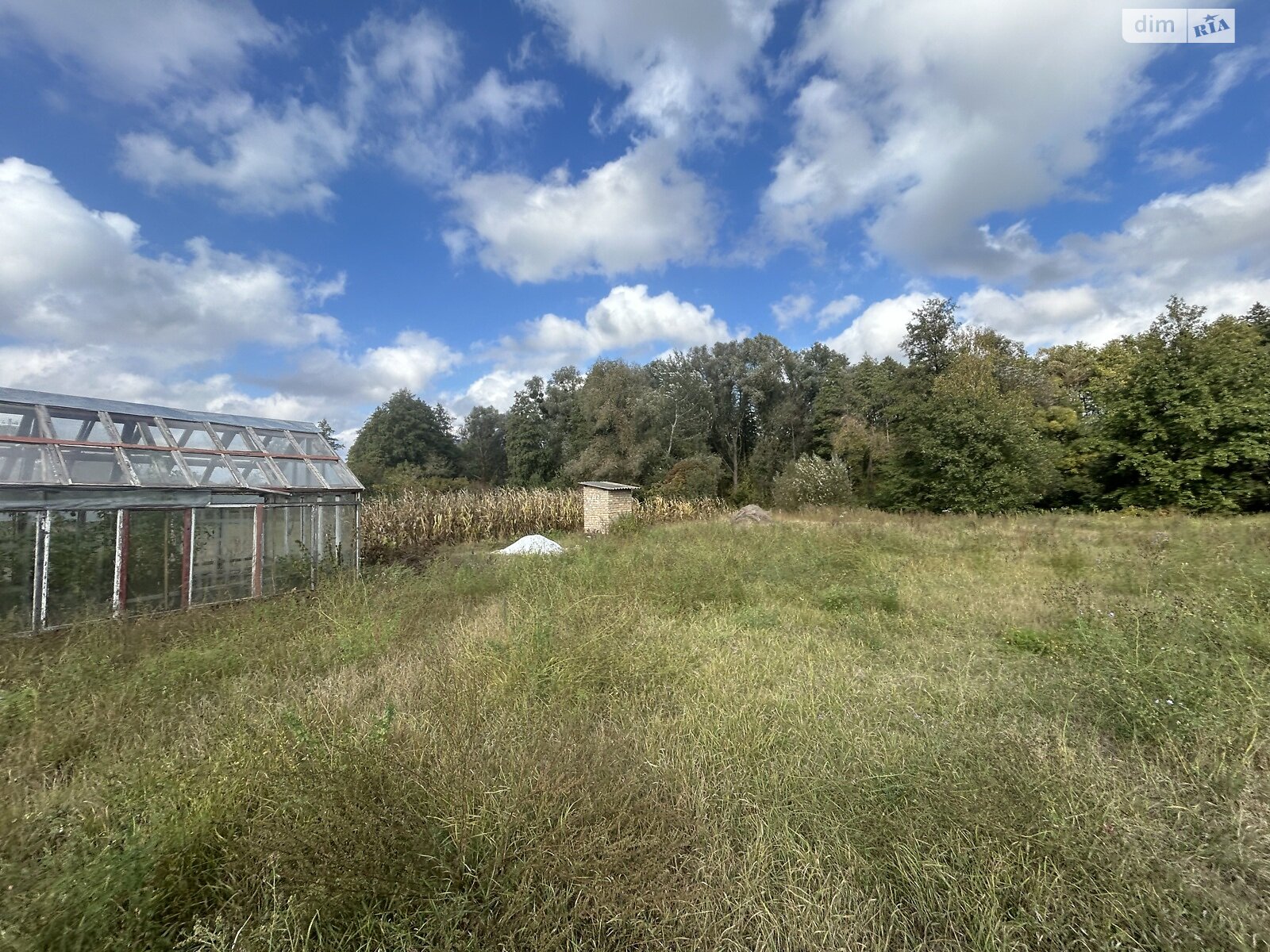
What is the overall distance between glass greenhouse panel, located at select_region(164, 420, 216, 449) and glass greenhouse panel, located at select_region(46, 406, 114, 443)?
90 cm

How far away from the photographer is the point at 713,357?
3800 centimetres

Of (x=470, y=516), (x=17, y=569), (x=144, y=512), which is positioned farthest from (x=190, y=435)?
(x=470, y=516)

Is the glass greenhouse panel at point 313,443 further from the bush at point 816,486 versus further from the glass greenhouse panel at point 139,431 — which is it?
the bush at point 816,486

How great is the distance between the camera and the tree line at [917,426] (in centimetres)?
1702

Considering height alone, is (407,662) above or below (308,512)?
below

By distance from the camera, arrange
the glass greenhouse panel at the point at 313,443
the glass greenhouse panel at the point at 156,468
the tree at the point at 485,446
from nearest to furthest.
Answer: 1. the glass greenhouse panel at the point at 156,468
2. the glass greenhouse panel at the point at 313,443
3. the tree at the point at 485,446

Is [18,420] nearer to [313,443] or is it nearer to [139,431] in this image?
[139,431]

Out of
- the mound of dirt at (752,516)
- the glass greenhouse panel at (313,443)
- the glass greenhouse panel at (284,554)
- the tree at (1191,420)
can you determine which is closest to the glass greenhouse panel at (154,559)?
the glass greenhouse panel at (284,554)

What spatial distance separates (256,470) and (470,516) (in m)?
9.54

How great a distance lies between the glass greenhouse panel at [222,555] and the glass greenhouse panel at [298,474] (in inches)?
58.4

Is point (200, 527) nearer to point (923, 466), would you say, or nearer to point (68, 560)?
point (68, 560)

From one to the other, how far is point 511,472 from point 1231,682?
4148 cm

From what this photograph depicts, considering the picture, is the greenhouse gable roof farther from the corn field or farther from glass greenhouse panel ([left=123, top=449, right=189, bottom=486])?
the corn field

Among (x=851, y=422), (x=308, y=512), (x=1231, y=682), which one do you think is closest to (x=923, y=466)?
(x=851, y=422)
